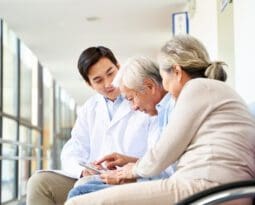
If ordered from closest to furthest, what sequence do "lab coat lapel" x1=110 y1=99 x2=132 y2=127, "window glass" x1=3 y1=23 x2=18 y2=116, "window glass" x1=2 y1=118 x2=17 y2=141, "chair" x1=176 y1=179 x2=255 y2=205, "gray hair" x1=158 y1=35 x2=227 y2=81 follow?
"chair" x1=176 y1=179 x2=255 y2=205 < "gray hair" x1=158 y1=35 x2=227 y2=81 < "lab coat lapel" x1=110 y1=99 x2=132 y2=127 < "window glass" x1=2 y1=118 x2=17 y2=141 < "window glass" x1=3 y1=23 x2=18 y2=116

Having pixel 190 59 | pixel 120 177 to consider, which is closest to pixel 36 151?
pixel 120 177

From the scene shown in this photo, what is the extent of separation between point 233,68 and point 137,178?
134cm

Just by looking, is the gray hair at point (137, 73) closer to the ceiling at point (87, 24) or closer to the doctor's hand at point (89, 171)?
the doctor's hand at point (89, 171)

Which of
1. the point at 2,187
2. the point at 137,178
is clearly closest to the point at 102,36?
the point at 2,187

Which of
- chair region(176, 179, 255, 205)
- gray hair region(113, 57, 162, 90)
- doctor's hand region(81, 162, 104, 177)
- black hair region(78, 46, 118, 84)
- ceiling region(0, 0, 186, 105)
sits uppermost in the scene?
ceiling region(0, 0, 186, 105)

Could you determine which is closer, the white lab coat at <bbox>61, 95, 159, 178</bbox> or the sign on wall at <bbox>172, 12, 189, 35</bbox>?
the white lab coat at <bbox>61, 95, 159, 178</bbox>

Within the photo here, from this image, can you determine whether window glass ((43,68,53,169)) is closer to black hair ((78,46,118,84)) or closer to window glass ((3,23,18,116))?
window glass ((3,23,18,116))

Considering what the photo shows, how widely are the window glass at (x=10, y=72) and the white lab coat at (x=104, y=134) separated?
5.19 meters

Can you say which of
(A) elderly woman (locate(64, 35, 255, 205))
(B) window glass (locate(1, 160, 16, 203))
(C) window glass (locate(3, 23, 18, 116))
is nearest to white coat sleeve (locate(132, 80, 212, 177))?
(A) elderly woman (locate(64, 35, 255, 205))

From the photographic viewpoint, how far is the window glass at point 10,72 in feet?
27.3

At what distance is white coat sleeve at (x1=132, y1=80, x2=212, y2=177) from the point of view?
179 cm

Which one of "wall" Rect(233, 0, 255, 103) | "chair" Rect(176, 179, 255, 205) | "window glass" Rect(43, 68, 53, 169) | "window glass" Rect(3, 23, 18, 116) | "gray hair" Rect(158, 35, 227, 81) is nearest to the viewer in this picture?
"chair" Rect(176, 179, 255, 205)

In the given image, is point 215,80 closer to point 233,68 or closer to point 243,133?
point 243,133

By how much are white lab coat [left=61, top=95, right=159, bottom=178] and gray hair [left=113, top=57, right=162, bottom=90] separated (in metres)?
0.33
